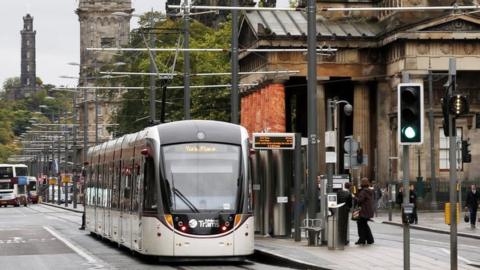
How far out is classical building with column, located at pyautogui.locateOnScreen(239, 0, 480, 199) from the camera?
78562mm

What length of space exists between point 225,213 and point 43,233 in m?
20.7

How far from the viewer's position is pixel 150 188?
28453 millimetres

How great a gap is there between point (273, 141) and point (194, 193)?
6.17 m

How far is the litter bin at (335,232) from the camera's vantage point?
30.6 metres

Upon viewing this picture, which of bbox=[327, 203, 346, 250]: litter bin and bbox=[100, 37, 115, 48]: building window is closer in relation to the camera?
bbox=[327, 203, 346, 250]: litter bin

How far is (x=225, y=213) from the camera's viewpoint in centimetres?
2780

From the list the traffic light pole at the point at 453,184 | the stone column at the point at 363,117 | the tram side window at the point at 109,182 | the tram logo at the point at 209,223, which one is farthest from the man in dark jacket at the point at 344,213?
the stone column at the point at 363,117

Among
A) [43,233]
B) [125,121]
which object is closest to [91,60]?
[125,121]

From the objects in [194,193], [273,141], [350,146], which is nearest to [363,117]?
[350,146]

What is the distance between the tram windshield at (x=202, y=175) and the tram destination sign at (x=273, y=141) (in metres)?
5.39

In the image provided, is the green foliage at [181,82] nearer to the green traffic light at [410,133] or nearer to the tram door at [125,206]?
the tram door at [125,206]

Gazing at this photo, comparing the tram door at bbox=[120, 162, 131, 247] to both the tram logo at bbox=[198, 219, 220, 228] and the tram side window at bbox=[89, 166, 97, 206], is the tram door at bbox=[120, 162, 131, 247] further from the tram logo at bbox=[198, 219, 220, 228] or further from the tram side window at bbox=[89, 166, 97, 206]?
the tram side window at bbox=[89, 166, 97, 206]

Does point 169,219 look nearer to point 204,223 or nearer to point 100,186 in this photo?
point 204,223

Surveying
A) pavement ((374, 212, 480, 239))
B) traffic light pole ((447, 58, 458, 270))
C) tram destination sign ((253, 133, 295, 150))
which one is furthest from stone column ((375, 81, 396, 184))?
traffic light pole ((447, 58, 458, 270))
